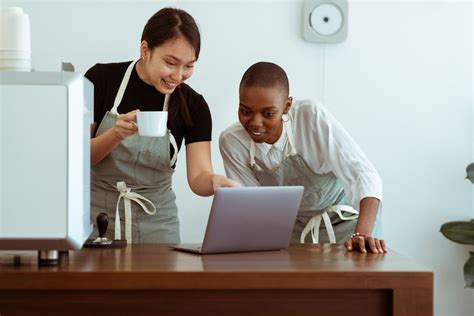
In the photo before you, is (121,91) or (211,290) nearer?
(211,290)

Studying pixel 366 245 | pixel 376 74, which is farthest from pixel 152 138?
pixel 376 74

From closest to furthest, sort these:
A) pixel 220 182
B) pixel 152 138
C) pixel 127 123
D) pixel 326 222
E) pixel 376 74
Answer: pixel 127 123
pixel 220 182
pixel 152 138
pixel 326 222
pixel 376 74

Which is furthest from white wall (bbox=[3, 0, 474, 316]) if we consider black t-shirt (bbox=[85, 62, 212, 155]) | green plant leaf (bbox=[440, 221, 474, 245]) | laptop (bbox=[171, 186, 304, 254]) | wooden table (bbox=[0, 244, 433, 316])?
wooden table (bbox=[0, 244, 433, 316])

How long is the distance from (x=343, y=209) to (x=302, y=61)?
116 cm

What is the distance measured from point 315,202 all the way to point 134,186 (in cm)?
56

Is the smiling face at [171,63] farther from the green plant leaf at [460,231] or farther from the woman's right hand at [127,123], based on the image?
the green plant leaf at [460,231]

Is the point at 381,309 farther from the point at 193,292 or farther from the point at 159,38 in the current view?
the point at 159,38

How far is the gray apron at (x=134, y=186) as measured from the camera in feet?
7.86

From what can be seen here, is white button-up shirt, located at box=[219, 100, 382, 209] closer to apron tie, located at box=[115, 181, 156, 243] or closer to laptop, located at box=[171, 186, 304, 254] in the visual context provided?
apron tie, located at box=[115, 181, 156, 243]

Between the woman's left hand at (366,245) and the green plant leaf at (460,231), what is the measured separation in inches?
67.1

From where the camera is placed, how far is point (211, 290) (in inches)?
60.1

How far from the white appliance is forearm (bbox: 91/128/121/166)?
0.60 m

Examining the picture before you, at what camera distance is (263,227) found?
6.14 ft

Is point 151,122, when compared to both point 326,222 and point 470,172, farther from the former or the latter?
point 470,172
